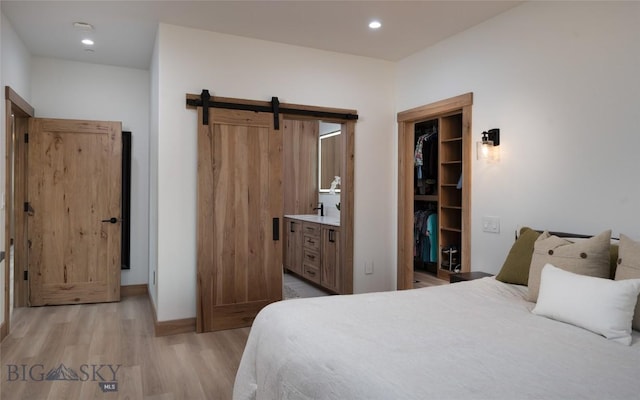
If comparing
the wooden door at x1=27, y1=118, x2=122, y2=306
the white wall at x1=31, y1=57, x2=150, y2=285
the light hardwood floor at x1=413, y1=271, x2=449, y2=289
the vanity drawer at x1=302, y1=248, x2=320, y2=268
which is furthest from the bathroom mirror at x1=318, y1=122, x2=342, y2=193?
the wooden door at x1=27, y1=118, x2=122, y2=306

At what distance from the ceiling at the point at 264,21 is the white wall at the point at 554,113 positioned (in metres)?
0.35

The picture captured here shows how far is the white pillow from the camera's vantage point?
5.68ft

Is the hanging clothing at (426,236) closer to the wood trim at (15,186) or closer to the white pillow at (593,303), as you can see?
the white pillow at (593,303)

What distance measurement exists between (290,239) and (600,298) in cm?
452

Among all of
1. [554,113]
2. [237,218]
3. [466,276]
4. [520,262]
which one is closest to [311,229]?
[237,218]

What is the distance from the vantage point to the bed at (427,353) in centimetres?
125

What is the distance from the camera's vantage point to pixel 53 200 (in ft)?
14.7

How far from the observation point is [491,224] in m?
3.38

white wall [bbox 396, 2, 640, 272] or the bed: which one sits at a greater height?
white wall [bbox 396, 2, 640, 272]

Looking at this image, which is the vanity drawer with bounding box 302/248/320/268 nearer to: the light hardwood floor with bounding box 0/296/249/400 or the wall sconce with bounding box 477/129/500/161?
the light hardwood floor with bounding box 0/296/249/400

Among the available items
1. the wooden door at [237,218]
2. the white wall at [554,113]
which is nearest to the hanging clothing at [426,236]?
the white wall at [554,113]

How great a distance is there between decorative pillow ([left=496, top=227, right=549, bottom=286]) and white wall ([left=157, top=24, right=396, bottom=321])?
6.40ft

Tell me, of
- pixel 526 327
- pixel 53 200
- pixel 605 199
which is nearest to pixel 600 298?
pixel 526 327

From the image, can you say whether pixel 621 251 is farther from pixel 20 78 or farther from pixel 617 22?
pixel 20 78
